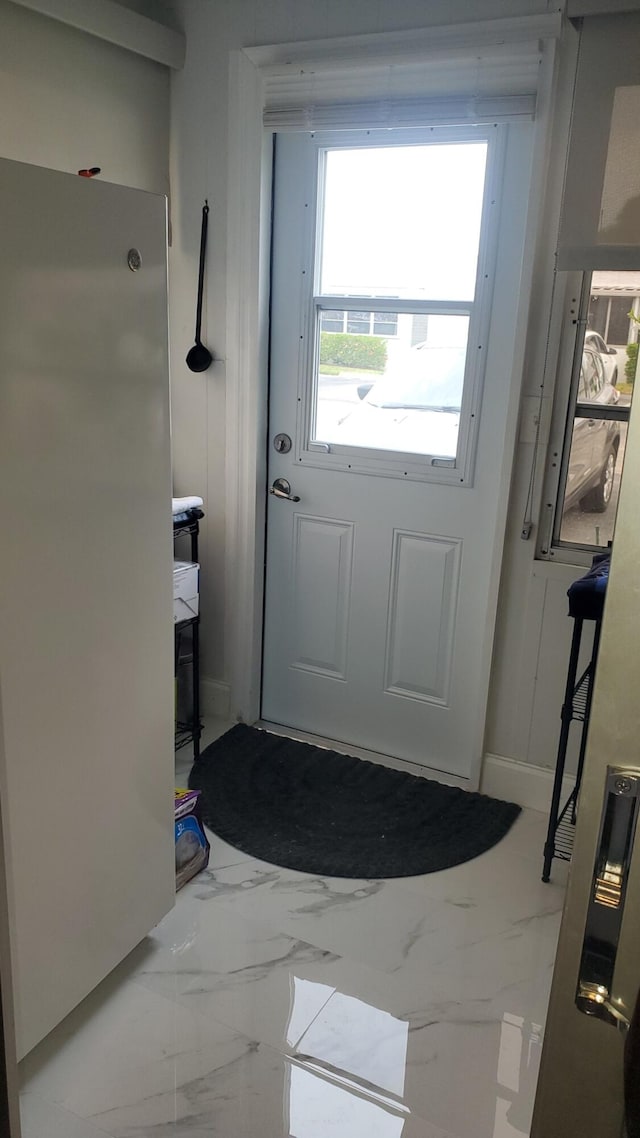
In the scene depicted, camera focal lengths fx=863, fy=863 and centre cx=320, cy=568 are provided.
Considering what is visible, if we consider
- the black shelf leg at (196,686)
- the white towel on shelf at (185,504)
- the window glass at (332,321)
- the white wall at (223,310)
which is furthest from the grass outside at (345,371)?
the black shelf leg at (196,686)

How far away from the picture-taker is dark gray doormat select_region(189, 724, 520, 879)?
95.5 inches

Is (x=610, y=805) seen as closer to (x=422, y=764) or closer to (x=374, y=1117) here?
(x=374, y=1117)

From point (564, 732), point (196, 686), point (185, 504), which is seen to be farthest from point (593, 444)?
point (196, 686)

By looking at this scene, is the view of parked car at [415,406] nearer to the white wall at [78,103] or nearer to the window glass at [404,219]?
the window glass at [404,219]

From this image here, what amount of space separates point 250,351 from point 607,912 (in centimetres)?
229

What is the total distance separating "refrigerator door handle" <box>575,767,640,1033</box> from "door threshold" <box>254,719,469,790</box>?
199 centimetres

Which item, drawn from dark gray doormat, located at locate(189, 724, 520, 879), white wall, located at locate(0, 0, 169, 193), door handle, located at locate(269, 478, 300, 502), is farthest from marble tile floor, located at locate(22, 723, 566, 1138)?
white wall, located at locate(0, 0, 169, 193)

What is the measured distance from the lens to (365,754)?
2.98 meters

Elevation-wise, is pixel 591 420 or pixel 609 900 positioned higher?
pixel 591 420

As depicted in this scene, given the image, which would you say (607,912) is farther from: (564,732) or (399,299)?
(399,299)

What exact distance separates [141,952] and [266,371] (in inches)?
70.2

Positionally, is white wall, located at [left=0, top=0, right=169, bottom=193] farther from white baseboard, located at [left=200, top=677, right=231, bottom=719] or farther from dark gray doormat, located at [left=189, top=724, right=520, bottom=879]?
dark gray doormat, located at [left=189, top=724, right=520, bottom=879]

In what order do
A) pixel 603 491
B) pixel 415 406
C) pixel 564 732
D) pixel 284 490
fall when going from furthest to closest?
pixel 284 490
pixel 415 406
pixel 603 491
pixel 564 732

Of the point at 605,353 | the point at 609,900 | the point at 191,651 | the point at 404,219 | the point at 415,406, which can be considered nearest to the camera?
the point at 609,900
